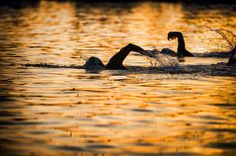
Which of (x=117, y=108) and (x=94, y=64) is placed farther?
(x=94, y=64)

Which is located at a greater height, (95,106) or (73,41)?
(95,106)

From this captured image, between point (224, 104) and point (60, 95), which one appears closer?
point (224, 104)

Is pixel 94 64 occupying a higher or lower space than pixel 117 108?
lower

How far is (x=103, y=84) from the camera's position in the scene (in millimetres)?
20016

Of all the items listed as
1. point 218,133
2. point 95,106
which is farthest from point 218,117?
point 95,106

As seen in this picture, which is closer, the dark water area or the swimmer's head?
the dark water area

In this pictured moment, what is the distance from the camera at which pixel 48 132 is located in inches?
500

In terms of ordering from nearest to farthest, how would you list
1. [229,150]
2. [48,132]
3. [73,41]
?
1. [229,150]
2. [48,132]
3. [73,41]

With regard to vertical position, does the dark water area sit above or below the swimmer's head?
above

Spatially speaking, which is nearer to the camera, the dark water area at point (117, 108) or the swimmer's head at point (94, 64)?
the dark water area at point (117, 108)

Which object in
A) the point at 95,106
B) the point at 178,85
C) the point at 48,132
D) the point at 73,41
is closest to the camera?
the point at 48,132

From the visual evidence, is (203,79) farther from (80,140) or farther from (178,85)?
(80,140)

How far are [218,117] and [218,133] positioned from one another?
5.78 feet

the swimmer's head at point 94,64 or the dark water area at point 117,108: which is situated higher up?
the dark water area at point 117,108
